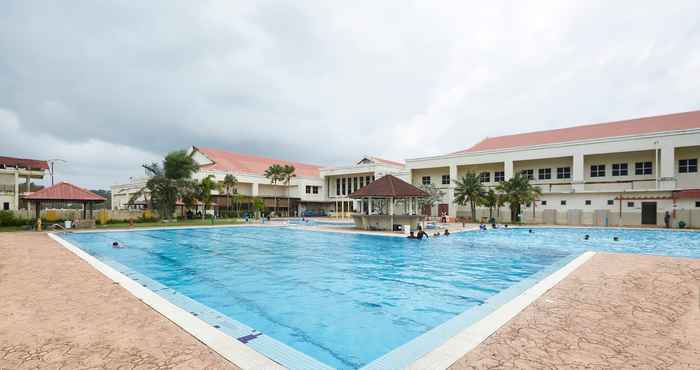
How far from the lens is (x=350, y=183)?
2207 inches

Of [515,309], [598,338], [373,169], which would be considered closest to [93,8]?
[515,309]

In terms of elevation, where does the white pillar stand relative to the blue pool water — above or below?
above

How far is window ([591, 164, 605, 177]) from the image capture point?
1388 inches

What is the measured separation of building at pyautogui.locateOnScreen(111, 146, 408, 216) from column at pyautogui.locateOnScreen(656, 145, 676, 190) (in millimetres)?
29273

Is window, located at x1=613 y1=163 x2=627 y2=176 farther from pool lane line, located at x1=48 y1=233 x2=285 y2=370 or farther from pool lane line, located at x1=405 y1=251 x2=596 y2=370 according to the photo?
pool lane line, located at x1=48 y1=233 x2=285 y2=370

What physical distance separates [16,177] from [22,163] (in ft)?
16.1

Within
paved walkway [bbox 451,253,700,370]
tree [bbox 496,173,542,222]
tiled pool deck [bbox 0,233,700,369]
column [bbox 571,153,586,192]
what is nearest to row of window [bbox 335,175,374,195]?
tree [bbox 496,173,542,222]

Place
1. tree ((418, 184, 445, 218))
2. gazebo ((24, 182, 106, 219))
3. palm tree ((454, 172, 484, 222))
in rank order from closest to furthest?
gazebo ((24, 182, 106, 219)) → palm tree ((454, 172, 484, 222)) → tree ((418, 184, 445, 218))

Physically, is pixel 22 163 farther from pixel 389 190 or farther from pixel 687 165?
pixel 687 165

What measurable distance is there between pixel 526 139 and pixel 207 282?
44716mm

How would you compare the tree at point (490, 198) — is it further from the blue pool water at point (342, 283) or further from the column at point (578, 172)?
the blue pool water at point (342, 283)

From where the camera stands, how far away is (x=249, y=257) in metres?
13.4

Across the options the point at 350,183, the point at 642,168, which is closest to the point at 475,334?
the point at 642,168

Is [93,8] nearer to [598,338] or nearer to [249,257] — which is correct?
[249,257]
